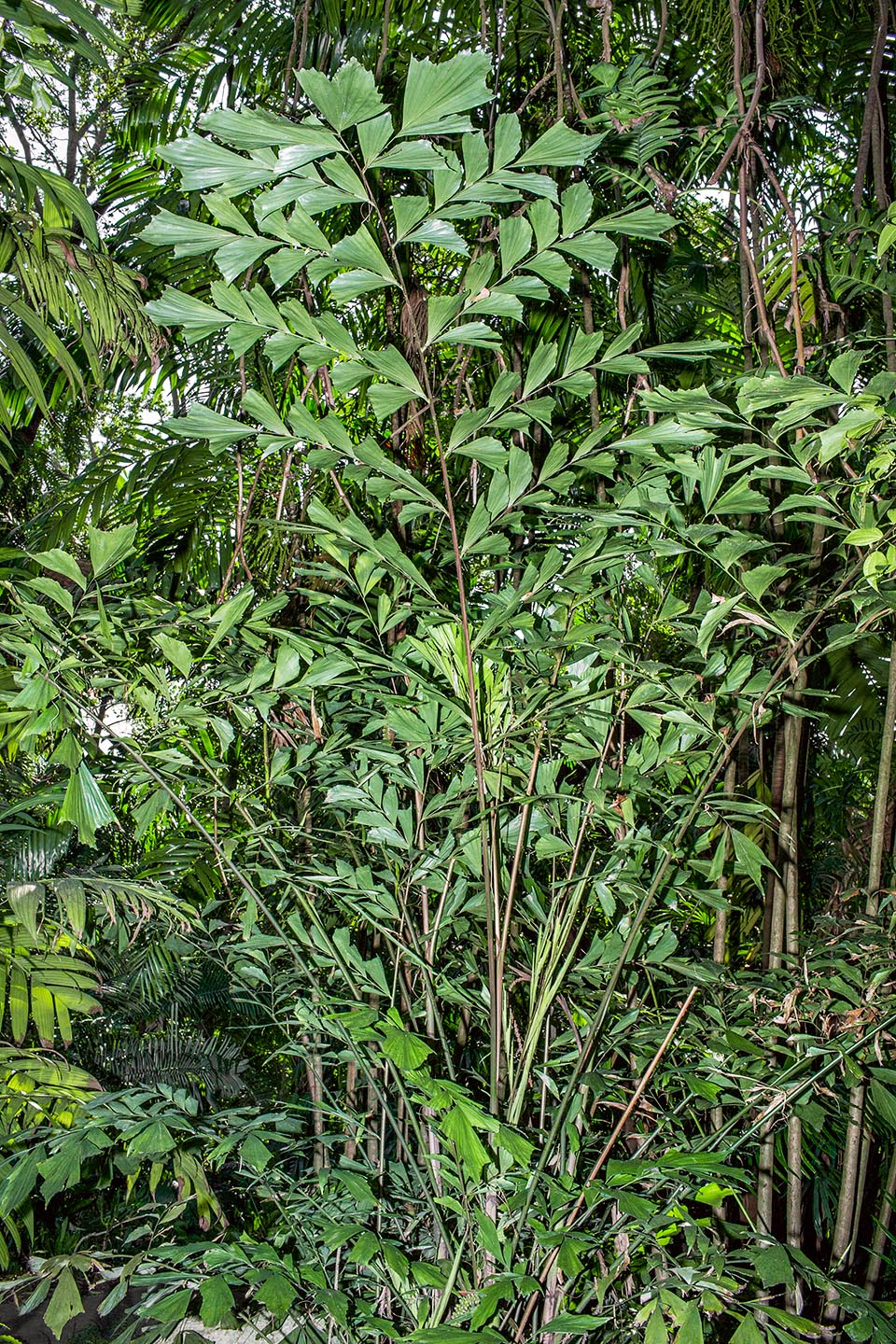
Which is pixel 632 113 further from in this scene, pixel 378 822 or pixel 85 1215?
pixel 85 1215

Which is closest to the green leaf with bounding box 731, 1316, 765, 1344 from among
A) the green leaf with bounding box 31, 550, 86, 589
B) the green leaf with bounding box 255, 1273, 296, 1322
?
the green leaf with bounding box 255, 1273, 296, 1322

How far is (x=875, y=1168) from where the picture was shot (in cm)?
121

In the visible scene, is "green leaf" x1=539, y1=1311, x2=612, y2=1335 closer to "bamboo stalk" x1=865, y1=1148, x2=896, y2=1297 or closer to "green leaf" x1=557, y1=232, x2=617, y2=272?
"bamboo stalk" x1=865, y1=1148, x2=896, y2=1297

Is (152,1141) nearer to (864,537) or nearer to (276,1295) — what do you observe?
(276,1295)

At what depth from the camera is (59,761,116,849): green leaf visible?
0.55 meters

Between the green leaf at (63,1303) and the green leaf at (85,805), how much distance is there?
0.87ft

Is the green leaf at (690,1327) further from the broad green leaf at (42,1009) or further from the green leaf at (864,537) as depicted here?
the broad green leaf at (42,1009)

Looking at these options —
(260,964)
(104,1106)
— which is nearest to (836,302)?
(260,964)

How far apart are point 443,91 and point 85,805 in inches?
17.3

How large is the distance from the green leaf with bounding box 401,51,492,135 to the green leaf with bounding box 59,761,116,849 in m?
0.41

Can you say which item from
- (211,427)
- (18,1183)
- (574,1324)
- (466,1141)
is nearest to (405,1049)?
(466,1141)

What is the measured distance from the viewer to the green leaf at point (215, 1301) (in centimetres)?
48

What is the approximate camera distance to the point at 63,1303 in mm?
556

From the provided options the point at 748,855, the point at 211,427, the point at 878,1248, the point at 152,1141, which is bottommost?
the point at 878,1248
